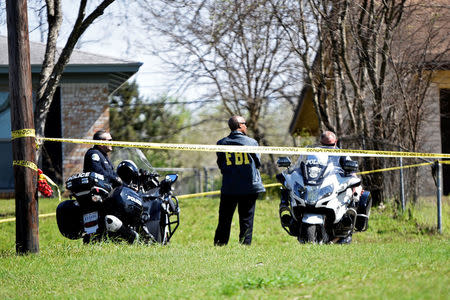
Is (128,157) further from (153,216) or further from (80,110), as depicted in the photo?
(80,110)

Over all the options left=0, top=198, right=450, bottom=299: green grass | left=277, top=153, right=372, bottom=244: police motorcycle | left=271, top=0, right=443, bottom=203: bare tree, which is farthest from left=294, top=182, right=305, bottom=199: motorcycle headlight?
left=271, top=0, right=443, bottom=203: bare tree

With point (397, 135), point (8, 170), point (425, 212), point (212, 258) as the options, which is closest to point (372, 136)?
point (397, 135)

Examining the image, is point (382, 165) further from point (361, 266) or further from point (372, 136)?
point (361, 266)

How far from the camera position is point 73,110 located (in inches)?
718

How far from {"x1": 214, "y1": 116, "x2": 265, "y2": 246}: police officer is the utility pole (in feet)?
7.94

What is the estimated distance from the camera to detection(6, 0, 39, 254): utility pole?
25.5ft

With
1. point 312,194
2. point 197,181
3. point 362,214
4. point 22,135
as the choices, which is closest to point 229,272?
point 312,194

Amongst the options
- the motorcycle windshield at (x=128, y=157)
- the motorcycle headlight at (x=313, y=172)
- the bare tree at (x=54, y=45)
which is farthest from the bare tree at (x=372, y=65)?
the motorcycle windshield at (x=128, y=157)

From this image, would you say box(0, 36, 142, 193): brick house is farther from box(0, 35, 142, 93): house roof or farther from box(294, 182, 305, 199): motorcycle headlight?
box(294, 182, 305, 199): motorcycle headlight

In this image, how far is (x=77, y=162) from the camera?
707 inches

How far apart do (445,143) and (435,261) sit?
53.3ft

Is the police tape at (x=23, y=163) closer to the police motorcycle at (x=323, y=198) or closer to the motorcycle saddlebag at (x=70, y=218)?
the motorcycle saddlebag at (x=70, y=218)

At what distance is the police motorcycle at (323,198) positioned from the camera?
8375 millimetres

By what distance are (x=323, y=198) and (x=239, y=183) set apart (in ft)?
3.69
